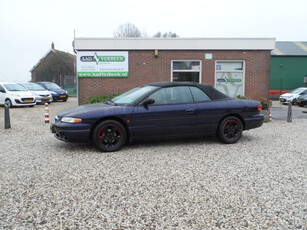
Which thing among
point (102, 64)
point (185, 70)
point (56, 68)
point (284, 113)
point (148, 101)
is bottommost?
point (284, 113)

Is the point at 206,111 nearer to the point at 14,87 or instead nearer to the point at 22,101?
the point at 22,101

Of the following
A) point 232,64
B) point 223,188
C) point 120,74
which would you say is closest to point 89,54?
point 120,74

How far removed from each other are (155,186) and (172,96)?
2.80 meters

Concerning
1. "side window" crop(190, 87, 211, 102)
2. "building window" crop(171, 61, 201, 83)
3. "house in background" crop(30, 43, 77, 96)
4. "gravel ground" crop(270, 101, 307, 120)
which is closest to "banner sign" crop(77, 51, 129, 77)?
"building window" crop(171, 61, 201, 83)

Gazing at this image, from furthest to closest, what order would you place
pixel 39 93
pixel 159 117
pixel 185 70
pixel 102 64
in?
pixel 39 93 → pixel 185 70 → pixel 102 64 → pixel 159 117

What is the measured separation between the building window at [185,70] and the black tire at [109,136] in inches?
346

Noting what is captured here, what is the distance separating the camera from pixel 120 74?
46.1 ft

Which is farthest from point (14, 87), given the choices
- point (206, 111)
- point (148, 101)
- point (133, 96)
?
point (206, 111)

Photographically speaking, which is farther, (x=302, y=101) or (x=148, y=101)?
(x=302, y=101)

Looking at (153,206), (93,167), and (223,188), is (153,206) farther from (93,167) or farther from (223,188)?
(93,167)

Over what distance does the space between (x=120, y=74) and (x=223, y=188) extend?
10922mm

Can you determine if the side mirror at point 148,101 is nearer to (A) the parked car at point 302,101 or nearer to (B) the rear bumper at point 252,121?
(B) the rear bumper at point 252,121

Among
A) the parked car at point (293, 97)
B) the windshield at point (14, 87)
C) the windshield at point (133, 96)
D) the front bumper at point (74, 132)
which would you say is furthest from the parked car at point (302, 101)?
the windshield at point (14, 87)

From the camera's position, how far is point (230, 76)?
1431cm
